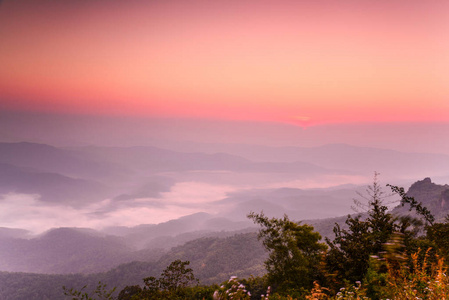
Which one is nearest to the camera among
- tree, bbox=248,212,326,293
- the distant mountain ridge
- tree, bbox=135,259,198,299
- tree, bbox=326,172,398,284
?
tree, bbox=326,172,398,284

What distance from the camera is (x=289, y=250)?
40.6 feet

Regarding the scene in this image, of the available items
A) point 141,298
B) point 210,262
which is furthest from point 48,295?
point 141,298

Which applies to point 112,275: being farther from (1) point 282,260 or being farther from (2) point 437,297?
(2) point 437,297

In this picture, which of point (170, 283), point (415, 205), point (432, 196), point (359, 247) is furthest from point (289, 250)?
point (432, 196)

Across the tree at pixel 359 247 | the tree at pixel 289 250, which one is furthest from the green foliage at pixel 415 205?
the tree at pixel 289 250

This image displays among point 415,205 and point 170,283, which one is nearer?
point 415,205

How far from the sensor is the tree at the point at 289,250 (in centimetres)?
1122

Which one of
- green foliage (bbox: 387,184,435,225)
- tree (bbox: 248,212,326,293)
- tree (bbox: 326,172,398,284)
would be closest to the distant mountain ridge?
green foliage (bbox: 387,184,435,225)

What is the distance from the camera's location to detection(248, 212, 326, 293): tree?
11223 mm

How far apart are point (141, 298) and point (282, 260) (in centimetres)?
617

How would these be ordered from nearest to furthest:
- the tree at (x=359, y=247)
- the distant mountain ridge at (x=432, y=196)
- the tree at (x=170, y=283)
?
the tree at (x=359, y=247), the tree at (x=170, y=283), the distant mountain ridge at (x=432, y=196)

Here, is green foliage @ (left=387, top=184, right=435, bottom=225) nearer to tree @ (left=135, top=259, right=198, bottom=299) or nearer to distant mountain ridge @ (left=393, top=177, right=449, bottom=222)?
tree @ (left=135, top=259, right=198, bottom=299)

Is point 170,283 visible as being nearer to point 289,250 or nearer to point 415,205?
point 289,250

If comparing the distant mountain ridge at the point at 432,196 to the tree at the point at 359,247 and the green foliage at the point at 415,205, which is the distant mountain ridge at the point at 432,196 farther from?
the tree at the point at 359,247
